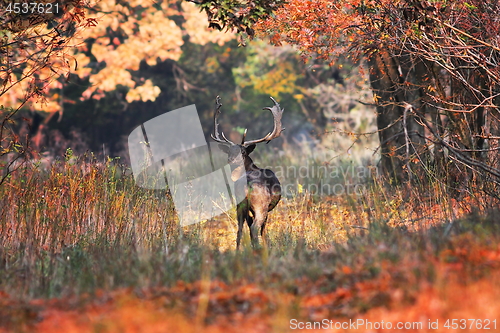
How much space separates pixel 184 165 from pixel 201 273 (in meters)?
11.7

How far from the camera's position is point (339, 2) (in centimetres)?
865

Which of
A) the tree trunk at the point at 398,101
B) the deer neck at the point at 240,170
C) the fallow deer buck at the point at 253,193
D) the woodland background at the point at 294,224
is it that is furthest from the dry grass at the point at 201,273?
the tree trunk at the point at 398,101

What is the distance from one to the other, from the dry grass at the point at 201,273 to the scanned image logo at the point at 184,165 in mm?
1162

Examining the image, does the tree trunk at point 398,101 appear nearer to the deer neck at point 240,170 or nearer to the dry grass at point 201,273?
the deer neck at point 240,170

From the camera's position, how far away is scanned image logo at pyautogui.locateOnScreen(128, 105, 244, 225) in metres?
9.43

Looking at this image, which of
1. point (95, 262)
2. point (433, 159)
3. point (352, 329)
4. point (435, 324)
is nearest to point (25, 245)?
point (95, 262)

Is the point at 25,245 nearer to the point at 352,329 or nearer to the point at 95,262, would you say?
the point at 95,262

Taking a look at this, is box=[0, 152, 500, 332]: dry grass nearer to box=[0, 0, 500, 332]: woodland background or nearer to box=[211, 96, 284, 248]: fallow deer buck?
box=[0, 0, 500, 332]: woodland background

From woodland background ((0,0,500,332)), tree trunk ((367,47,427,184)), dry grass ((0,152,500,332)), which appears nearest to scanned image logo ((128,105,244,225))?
woodland background ((0,0,500,332))

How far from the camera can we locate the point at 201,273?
5711mm

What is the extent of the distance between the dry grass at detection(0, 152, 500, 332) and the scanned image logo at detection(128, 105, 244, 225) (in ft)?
3.81

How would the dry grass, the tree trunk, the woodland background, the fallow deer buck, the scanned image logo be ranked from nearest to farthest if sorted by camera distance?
the dry grass, the woodland background, the fallow deer buck, the scanned image logo, the tree trunk

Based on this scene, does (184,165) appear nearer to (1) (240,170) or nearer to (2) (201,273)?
(1) (240,170)

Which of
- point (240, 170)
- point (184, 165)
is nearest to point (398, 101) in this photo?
point (240, 170)
